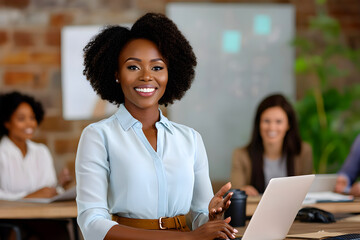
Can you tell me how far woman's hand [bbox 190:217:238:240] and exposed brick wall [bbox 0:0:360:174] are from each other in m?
3.98

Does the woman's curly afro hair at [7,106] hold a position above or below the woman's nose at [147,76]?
below

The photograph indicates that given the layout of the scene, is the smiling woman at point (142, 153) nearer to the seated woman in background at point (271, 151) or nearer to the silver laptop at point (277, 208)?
the silver laptop at point (277, 208)

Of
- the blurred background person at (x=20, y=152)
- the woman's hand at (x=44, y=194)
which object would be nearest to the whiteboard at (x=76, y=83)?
the blurred background person at (x=20, y=152)

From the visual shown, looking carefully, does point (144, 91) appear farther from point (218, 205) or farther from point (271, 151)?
point (271, 151)

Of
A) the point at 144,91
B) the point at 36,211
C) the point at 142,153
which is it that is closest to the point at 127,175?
the point at 142,153

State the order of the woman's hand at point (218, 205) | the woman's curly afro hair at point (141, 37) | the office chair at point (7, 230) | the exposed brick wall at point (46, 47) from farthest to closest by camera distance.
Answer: the exposed brick wall at point (46, 47)
the office chair at point (7, 230)
the woman's curly afro hair at point (141, 37)
the woman's hand at point (218, 205)

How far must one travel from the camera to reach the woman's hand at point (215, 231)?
4.71 feet

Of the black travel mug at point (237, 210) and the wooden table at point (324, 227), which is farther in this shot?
the black travel mug at point (237, 210)

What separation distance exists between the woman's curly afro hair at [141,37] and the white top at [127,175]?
4.4 inches

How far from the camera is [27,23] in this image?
526cm

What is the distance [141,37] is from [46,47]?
12.3ft

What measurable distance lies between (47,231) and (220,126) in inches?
93.9

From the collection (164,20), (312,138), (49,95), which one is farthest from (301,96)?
(164,20)

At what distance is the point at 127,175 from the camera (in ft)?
5.17
